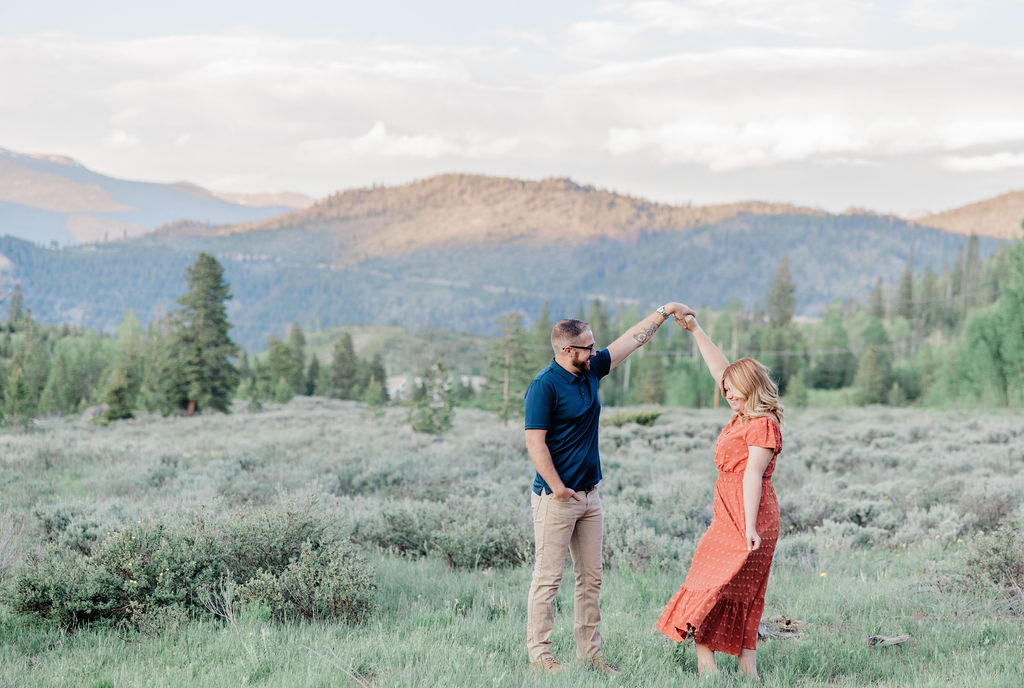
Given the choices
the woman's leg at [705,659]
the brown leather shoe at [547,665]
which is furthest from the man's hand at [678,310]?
the brown leather shoe at [547,665]

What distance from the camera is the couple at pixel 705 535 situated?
4.62 metres

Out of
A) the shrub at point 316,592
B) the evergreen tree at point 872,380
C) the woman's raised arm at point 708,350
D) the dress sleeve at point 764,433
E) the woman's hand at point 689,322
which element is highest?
the woman's hand at point 689,322

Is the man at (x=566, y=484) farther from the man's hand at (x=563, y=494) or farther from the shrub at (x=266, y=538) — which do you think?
the shrub at (x=266, y=538)

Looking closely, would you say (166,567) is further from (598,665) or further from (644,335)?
(644,335)

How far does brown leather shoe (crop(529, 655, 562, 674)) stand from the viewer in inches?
184

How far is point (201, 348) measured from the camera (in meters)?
43.5

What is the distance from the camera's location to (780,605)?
6.54 m

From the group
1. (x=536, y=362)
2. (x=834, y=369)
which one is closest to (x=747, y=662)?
(x=536, y=362)

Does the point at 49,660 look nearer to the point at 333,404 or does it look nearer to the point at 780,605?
the point at 780,605

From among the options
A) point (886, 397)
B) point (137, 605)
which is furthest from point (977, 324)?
point (137, 605)

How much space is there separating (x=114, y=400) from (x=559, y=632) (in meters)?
40.8

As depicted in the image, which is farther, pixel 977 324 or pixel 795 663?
pixel 977 324

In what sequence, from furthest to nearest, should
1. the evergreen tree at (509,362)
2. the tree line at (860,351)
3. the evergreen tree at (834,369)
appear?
the evergreen tree at (834,369), the tree line at (860,351), the evergreen tree at (509,362)

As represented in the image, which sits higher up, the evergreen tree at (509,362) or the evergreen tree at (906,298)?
the evergreen tree at (906,298)
